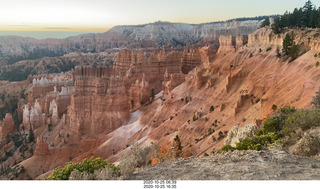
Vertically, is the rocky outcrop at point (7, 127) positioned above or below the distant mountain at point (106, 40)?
below

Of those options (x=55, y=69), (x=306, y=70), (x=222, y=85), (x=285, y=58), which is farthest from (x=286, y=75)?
(x=55, y=69)

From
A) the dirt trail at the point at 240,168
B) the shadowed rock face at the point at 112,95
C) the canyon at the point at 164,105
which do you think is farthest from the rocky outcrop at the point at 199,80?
the dirt trail at the point at 240,168

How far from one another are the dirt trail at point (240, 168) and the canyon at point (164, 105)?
5.94 m

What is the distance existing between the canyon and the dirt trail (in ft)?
19.5

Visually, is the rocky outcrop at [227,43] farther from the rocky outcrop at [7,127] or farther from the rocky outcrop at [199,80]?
the rocky outcrop at [7,127]

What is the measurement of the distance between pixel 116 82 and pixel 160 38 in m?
93.7

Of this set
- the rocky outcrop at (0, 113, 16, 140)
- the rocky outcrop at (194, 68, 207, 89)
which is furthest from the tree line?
the rocky outcrop at (0, 113, 16, 140)

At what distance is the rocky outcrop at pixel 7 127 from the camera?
1417 inches

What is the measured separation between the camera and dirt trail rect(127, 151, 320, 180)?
6.70m

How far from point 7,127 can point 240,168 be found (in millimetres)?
36759

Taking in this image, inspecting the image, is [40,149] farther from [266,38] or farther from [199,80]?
[266,38]

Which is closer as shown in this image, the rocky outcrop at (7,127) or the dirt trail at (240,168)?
the dirt trail at (240,168)

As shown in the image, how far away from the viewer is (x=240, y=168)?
7094 millimetres
